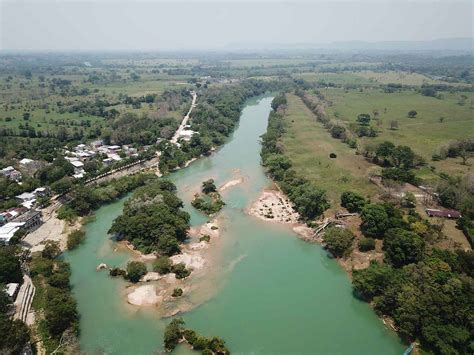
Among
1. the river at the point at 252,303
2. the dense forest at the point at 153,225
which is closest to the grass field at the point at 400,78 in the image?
the river at the point at 252,303

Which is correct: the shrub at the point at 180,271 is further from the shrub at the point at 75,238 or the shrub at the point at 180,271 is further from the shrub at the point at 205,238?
the shrub at the point at 75,238

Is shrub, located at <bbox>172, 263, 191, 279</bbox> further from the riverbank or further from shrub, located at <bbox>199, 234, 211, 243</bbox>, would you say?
shrub, located at <bbox>199, 234, 211, 243</bbox>

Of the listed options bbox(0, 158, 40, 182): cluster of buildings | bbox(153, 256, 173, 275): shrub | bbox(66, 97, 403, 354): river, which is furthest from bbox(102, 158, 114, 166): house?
bbox(153, 256, 173, 275): shrub

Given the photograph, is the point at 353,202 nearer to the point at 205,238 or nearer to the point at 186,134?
the point at 205,238

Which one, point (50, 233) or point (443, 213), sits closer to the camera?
point (50, 233)

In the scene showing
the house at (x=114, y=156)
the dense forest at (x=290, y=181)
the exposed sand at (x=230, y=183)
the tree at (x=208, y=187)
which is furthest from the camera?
the house at (x=114, y=156)

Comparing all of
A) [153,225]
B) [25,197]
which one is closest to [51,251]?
[153,225]

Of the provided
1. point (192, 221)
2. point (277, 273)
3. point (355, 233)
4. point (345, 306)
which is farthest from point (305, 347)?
point (192, 221)

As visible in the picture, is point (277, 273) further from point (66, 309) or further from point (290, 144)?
point (290, 144)
